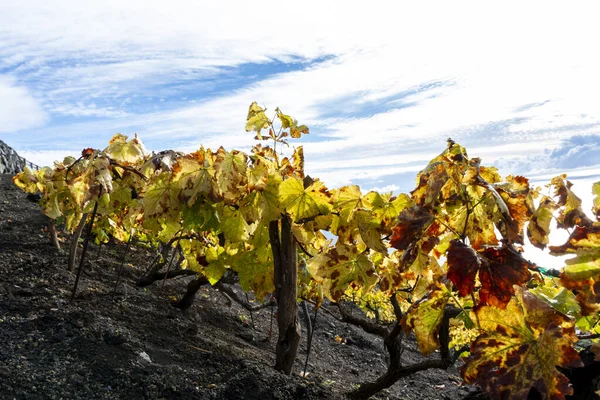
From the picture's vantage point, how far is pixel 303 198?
8.45 feet

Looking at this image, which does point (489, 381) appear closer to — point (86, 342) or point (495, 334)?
point (495, 334)

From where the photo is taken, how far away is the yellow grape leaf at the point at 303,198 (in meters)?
2.54

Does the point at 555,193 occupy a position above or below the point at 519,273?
above

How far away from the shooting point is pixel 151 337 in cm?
418

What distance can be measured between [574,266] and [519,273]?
0.14 meters

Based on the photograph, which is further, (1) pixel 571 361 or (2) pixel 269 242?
(2) pixel 269 242

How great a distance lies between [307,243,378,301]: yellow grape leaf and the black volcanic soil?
0.79 metres

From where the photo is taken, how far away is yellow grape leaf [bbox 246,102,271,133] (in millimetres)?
2922

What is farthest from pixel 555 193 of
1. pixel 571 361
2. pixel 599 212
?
pixel 571 361

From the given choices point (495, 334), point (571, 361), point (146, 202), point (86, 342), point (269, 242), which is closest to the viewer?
point (571, 361)

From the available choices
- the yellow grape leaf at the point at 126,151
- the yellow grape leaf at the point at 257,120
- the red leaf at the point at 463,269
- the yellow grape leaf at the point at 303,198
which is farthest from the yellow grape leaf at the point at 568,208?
the yellow grape leaf at the point at 126,151

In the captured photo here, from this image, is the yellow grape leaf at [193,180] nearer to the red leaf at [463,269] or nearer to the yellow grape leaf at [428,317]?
the yellow grape leaf at [428,317]

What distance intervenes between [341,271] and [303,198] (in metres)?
0.41

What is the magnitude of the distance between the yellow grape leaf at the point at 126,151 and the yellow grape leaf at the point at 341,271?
180cm
